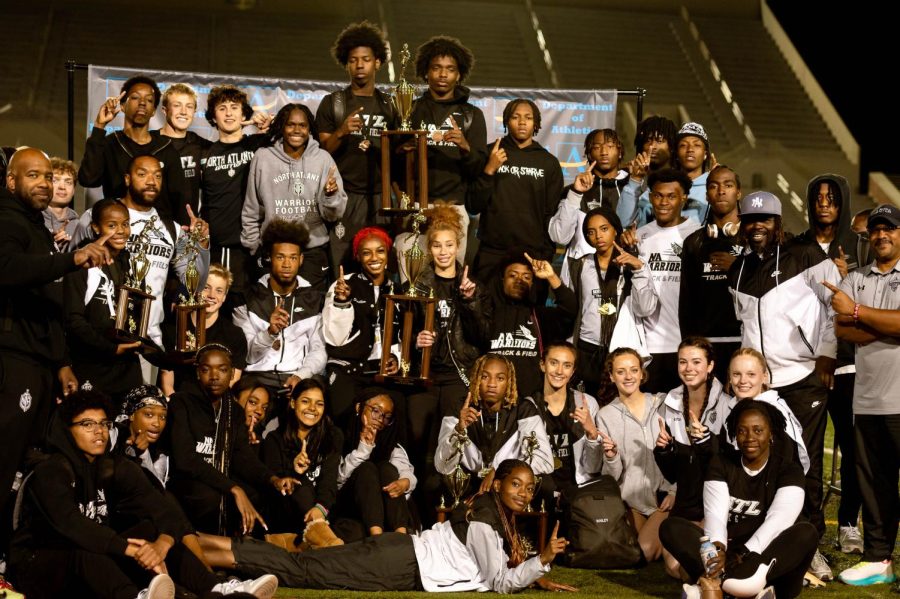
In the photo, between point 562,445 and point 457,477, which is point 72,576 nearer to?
point 457,477

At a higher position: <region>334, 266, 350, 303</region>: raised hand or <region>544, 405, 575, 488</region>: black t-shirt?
<region>334, 266, 350, 303</region>: raised hand

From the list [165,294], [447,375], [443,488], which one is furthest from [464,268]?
[165,294]

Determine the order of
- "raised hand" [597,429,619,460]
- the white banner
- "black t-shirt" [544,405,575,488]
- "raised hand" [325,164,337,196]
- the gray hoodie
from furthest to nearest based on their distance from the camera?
1. the white banner
2. the gray hoodie
3. "raised hand" [325,164,337,196]
4. "black t-shirt" [544,405,575,488]
5. "raised hand" [597,429,619,460]

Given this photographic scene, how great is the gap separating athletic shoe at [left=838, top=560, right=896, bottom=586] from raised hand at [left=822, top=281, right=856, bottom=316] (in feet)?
4.54

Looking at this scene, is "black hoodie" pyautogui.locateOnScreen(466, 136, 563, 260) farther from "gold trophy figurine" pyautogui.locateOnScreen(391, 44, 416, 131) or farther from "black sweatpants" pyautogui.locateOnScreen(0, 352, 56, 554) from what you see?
"black sweatpants" pyautogui.locateOnScreen(0, 352, 56, 554)

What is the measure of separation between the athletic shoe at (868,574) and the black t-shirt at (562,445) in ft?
5.52

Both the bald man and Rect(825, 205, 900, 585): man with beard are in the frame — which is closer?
the bald man

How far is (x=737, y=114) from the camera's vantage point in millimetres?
23609

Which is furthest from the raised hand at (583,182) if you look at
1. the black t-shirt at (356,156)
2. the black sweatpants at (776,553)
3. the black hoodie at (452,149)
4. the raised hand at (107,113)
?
the raised hand at (107,113)

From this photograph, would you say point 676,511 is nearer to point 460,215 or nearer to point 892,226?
point 892,226

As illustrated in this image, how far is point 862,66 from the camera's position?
23.7m

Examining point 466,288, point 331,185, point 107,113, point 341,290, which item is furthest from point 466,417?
point 107,113

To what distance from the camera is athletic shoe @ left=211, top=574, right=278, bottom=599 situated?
5.89 meters

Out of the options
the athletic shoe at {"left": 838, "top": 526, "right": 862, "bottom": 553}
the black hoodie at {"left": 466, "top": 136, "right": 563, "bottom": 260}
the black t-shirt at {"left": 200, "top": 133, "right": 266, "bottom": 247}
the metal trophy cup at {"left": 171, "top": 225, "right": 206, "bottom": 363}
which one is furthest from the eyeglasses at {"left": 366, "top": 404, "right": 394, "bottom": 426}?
the athletic shoe at {"left": 838, "top": 526, "right": 862, "bottom": 553}
